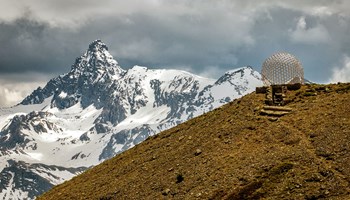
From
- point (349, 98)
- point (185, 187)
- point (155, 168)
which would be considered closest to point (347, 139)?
point (349, 98)

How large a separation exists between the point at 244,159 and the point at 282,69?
23283 millimetres

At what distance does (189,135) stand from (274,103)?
10634 mm

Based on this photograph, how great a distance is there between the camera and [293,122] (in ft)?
176

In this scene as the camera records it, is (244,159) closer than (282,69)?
Yes

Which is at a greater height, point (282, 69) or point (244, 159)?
point (282, 69)

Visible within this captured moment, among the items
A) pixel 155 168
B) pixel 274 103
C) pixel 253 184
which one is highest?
pixel 274 103

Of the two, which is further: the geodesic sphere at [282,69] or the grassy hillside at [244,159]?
the geodesic sphere at [282,69]

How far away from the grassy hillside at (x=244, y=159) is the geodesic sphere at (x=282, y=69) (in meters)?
5.32

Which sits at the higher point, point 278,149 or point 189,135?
point 189,135

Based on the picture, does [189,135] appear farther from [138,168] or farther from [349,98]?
[349,98]

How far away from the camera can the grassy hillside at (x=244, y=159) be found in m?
42.8

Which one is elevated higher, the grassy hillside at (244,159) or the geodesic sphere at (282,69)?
the geodesic sphere at (282,69)

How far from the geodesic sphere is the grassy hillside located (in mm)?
5319

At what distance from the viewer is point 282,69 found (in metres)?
68.1
